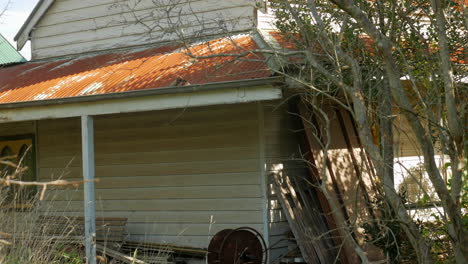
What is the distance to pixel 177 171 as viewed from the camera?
10289 millimetres

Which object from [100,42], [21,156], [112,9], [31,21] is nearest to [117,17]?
[112,9]

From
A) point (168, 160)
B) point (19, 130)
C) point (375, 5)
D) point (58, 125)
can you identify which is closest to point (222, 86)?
point (375, 5)

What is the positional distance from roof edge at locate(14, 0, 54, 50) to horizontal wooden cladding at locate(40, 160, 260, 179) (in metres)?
3.34

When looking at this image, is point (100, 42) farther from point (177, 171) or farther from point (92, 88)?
point (177, 171)

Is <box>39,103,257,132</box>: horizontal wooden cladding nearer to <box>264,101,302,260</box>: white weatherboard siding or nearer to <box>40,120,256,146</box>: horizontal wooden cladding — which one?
<box>40,120,256,146</box>: horizontal wooden cladding

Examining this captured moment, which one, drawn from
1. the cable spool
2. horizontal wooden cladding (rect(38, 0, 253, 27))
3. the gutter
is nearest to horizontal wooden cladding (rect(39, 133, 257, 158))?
the cable spool

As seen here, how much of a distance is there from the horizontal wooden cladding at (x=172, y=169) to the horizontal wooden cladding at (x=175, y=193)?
24cm

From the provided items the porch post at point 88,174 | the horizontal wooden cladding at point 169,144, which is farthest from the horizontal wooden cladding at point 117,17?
the porch post at point 88,174

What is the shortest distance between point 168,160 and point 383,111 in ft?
13.1

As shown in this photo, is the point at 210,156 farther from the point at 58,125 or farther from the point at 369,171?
the point at 58,125

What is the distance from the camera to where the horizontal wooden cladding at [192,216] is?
375 inches

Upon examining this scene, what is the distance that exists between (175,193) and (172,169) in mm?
372

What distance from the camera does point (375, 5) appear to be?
326 inches

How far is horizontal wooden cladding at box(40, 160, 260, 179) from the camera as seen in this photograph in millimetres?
9683
